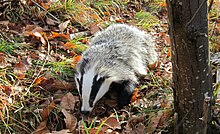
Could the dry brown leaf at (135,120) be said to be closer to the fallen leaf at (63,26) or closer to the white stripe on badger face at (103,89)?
the white stripe on badger face at (103,89)

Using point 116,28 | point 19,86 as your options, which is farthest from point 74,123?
point 116,28

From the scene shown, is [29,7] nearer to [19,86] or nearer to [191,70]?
[19,86]

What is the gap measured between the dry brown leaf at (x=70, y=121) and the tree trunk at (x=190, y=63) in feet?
2.96

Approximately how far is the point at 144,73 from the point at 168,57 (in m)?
0.69

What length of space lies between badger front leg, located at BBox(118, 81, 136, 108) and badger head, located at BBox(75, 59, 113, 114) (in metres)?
0.17

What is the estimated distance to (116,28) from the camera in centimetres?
421

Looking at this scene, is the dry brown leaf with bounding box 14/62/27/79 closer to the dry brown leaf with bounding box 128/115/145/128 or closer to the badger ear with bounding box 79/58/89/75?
the badger ear with bounding box 79/58/89/75

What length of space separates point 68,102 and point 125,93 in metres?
0.56

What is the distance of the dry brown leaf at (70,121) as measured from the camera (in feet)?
10.0

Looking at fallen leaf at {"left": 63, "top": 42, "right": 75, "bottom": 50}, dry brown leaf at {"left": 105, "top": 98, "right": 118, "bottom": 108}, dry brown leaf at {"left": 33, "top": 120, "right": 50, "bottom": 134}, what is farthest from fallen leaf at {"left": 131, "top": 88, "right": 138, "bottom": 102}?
fallen leaf at {"left": 63, "top": 42, "right": 75, "bottom": 50}

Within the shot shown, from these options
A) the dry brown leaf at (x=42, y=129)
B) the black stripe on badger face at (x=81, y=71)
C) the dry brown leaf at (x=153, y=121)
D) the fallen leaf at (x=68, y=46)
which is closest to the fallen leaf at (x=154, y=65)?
the black stripe on badger face at (x=81, y=71)

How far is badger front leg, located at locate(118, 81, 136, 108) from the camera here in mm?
3420

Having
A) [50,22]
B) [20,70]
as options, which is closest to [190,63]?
[20,70]

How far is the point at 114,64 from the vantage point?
3.54 m
